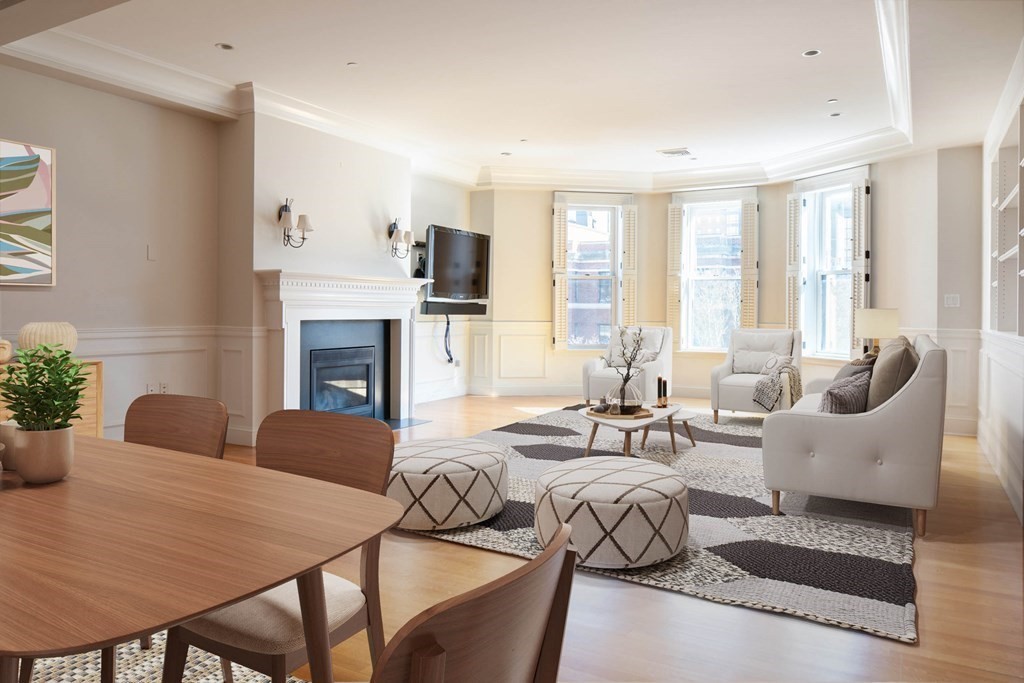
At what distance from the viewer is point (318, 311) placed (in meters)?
5.71

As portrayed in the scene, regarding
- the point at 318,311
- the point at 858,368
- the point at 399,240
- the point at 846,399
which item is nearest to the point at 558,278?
the point at 399,240

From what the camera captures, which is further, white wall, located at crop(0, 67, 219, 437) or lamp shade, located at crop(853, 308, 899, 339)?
lamp shade, located at crop(853, 308, 899, 339)

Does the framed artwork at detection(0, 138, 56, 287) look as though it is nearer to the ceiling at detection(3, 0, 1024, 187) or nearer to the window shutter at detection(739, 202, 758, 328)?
the ceiling at detection(3, 0, 1024, 187)

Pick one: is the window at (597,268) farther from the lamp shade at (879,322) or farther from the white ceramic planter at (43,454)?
the white ceramic planter at (43,454)

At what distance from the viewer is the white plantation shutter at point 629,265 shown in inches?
337

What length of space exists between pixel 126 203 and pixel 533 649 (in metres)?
5.10

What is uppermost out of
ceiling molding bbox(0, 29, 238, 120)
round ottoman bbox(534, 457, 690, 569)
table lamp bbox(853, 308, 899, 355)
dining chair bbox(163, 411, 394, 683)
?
ceiling molding bbox(0, 29, 238, 120)

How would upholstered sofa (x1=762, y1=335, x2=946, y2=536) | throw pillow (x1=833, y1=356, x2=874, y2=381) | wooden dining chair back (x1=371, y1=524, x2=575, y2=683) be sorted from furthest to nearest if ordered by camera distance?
throw pillow (x1=833, y1=356, x2=874, y2=381) → upholstered sofa (x1=762, y1=335, x2=946, y2=536) → wooden dining chair back (x1=371, y1=524, x2=575, y2=683)

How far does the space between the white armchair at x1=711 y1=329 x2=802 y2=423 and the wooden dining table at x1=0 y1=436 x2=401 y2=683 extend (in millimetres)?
5380

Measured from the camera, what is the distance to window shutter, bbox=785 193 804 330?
24.7ft

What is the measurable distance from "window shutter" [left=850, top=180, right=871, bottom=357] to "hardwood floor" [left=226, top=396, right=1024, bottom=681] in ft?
12.2

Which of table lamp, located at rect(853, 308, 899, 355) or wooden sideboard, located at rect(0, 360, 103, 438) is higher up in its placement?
table lamp, located at rect(853, 308, 899, 355)

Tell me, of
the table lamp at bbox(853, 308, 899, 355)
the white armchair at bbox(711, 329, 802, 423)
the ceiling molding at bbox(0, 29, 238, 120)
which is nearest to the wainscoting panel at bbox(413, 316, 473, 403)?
the ceiling molding at bbox(0, 29, 238, 120)

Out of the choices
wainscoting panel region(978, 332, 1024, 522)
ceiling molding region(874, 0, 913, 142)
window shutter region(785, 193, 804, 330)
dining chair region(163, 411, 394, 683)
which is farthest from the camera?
window shutter region(785, 193, 804, 330)
